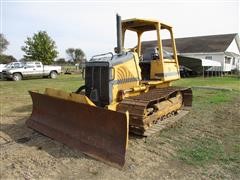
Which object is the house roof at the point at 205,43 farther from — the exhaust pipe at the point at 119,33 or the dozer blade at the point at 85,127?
the dozer blade at the point at 85,127

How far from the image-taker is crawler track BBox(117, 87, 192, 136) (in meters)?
5.06

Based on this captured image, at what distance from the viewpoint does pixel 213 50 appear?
99.0 ft

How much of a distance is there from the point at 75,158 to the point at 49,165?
18.1 inches

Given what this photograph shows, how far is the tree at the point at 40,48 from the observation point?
119 ft

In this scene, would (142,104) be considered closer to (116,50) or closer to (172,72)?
(116,50)

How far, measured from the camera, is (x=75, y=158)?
4484mm

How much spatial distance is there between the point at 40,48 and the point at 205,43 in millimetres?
21575

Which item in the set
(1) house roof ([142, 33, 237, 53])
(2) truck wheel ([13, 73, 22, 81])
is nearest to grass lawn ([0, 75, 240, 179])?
(2) truck wheel ([13, 73, 22, 81])

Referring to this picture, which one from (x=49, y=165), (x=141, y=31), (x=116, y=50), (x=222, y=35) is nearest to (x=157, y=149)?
(x=49, y=165)

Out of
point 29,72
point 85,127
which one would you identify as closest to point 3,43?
point 29,72

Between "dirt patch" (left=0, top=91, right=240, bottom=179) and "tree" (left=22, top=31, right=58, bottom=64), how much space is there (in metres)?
31.4

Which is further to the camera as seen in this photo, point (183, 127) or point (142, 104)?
point (183, 127)

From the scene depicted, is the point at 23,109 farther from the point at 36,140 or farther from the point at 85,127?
the point at 85,127

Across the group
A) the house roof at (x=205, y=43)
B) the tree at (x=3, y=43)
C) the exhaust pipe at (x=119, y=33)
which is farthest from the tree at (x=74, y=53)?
the exhaust pipe at (x=119, y=33)
